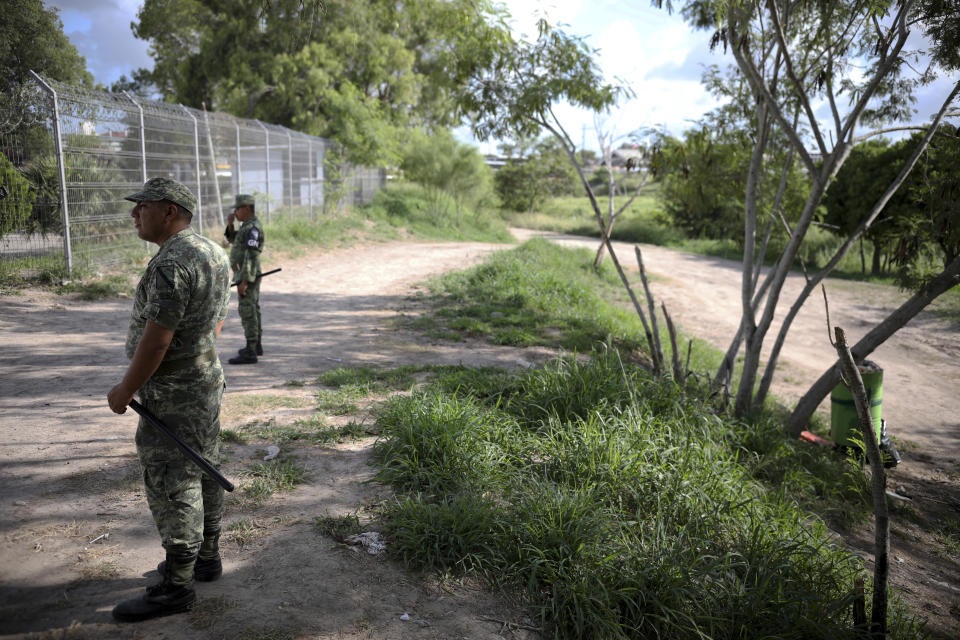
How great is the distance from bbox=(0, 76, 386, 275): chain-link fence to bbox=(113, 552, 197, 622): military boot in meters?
7.84

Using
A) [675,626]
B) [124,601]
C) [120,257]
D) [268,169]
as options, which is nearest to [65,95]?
[120,257]

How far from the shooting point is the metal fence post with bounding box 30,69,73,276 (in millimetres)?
8281

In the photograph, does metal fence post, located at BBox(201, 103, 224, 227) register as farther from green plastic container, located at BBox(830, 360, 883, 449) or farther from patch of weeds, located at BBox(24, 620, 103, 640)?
patch of weeds, located at BBox(24, 620, 103, 640)

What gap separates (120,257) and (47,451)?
702cm

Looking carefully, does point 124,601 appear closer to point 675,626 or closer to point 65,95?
point 675,626

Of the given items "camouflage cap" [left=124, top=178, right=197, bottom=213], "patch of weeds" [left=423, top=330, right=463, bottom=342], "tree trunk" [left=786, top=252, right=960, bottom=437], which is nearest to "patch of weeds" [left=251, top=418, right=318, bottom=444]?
"camouflage cap" [left=124, top=178, right=197, bottom=213]

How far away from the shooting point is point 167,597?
8.28 feet

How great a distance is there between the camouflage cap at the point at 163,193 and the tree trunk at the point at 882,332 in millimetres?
5705

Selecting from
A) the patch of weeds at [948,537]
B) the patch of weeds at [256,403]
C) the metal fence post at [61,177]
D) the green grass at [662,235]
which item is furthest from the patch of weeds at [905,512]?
the metal fence post at [61,177]

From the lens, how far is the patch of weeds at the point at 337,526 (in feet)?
10.8

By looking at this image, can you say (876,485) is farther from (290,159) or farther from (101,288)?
(290,159)

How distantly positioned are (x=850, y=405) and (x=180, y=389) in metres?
6.27

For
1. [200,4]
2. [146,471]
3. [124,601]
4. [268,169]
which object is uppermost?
[200,4]

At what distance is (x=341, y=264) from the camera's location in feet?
45.9
